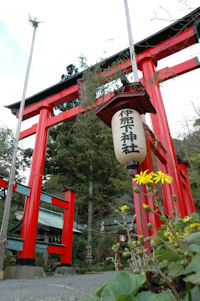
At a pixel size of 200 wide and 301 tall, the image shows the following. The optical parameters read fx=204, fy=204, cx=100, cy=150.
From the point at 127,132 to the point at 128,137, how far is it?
68 mm

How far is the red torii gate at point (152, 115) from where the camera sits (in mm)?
3268

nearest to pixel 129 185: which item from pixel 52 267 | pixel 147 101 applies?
pixel 52 267

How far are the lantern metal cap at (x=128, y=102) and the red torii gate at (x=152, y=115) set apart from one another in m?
0.23

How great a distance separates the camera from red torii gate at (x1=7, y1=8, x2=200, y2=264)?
3.27m

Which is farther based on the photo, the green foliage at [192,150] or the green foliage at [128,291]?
the green foliage at [192,150]

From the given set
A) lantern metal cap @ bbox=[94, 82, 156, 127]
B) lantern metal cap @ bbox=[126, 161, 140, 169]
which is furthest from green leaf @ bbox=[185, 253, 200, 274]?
lantern metal cap @ bbox=[94, 82, 156, 127]

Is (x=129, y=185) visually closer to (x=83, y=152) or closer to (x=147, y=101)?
(x=83, y=152)

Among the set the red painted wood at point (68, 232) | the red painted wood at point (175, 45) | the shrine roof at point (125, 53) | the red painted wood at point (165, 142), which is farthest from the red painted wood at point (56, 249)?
the red painted wood at point (175, 45)

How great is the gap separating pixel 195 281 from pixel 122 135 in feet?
6.49

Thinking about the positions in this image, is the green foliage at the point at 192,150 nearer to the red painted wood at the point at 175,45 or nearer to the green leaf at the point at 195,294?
the red painted wood at the point at 175,45

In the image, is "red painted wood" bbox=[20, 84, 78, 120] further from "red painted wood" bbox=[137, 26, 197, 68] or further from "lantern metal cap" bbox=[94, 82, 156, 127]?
"lantern metal cap" bbox=[94, 82, 156, 127]

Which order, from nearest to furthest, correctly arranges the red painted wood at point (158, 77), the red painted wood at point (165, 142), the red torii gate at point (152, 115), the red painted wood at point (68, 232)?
the red torii gate at point (152, 115) → the red painted wood at point (165, 142) → the red painted wood at point (158, 77) → the red painted wood at point (68, 232)

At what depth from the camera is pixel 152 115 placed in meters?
4.10

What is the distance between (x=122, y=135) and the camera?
93.0 inches
